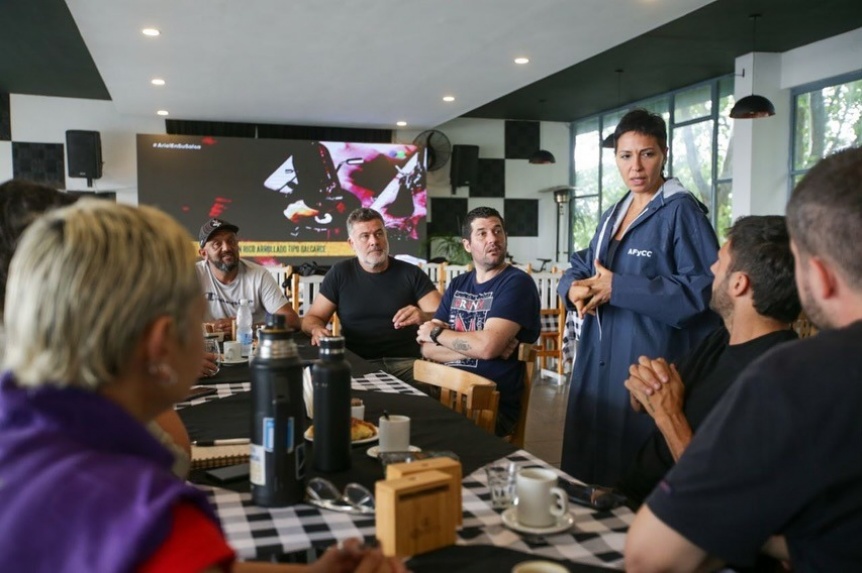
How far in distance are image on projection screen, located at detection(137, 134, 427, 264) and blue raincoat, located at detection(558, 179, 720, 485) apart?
7098 mm

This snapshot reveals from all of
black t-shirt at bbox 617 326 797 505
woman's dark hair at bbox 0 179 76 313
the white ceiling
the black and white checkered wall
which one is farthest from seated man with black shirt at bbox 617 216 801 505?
the black and white checkered wall

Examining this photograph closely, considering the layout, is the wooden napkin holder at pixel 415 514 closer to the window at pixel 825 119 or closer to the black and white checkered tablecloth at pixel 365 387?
the black and white checkered tablecloth at pixel 365 387

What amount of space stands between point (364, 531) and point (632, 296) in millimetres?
1353

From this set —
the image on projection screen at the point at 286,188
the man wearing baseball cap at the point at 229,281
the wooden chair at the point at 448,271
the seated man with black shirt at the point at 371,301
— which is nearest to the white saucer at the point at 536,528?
the seated man with black shirt at the point at 371,301

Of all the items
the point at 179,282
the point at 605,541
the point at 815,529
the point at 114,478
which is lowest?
the point at 605,541

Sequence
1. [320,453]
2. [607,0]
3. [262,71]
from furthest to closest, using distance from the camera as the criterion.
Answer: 1. [262,71]
2. [607,0]
3. [320,453]

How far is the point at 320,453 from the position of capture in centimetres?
143

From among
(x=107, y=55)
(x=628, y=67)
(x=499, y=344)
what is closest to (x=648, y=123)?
(x=499, y=344)

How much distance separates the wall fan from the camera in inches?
394

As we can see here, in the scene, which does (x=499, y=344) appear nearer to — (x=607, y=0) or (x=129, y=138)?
(x=607, y=0)

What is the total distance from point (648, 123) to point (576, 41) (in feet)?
11.5

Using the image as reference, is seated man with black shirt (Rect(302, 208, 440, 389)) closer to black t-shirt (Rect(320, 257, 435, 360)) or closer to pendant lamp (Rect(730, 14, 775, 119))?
black t-shirt (Rect(320, 257, 435, 360))

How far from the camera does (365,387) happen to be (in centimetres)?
234

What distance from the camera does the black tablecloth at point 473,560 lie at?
1.02m
